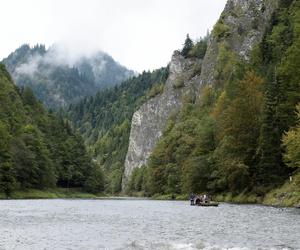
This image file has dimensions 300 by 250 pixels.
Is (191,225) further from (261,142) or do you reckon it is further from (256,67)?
(256,67)

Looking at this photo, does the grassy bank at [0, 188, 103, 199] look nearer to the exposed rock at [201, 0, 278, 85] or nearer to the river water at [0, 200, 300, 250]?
the exposed rock at [201, 0, 278, 85]

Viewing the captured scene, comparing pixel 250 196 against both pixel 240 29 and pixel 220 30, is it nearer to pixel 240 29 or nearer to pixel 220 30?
pixel 240 29

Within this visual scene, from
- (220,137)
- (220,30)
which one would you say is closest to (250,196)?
(220,137)

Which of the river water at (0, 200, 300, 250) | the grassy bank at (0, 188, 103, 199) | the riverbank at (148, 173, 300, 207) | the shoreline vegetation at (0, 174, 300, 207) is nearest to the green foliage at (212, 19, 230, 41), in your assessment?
the shoreline vegetation at (0, 174, 300, 207)

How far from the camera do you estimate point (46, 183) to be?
5851 inches

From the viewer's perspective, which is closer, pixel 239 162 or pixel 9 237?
pixel 9 237

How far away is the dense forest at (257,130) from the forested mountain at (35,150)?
34437 millimetres

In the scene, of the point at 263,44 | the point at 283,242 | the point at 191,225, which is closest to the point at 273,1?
the point at 263,44

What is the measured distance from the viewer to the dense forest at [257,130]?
303 ft

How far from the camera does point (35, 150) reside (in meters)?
146

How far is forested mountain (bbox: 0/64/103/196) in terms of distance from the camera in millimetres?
132875

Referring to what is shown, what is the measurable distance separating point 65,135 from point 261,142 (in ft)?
342

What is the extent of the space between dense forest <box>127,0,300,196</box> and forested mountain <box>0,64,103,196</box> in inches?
1356

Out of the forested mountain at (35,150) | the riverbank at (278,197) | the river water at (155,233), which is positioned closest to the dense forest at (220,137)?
the forested mountain at (35,150)
